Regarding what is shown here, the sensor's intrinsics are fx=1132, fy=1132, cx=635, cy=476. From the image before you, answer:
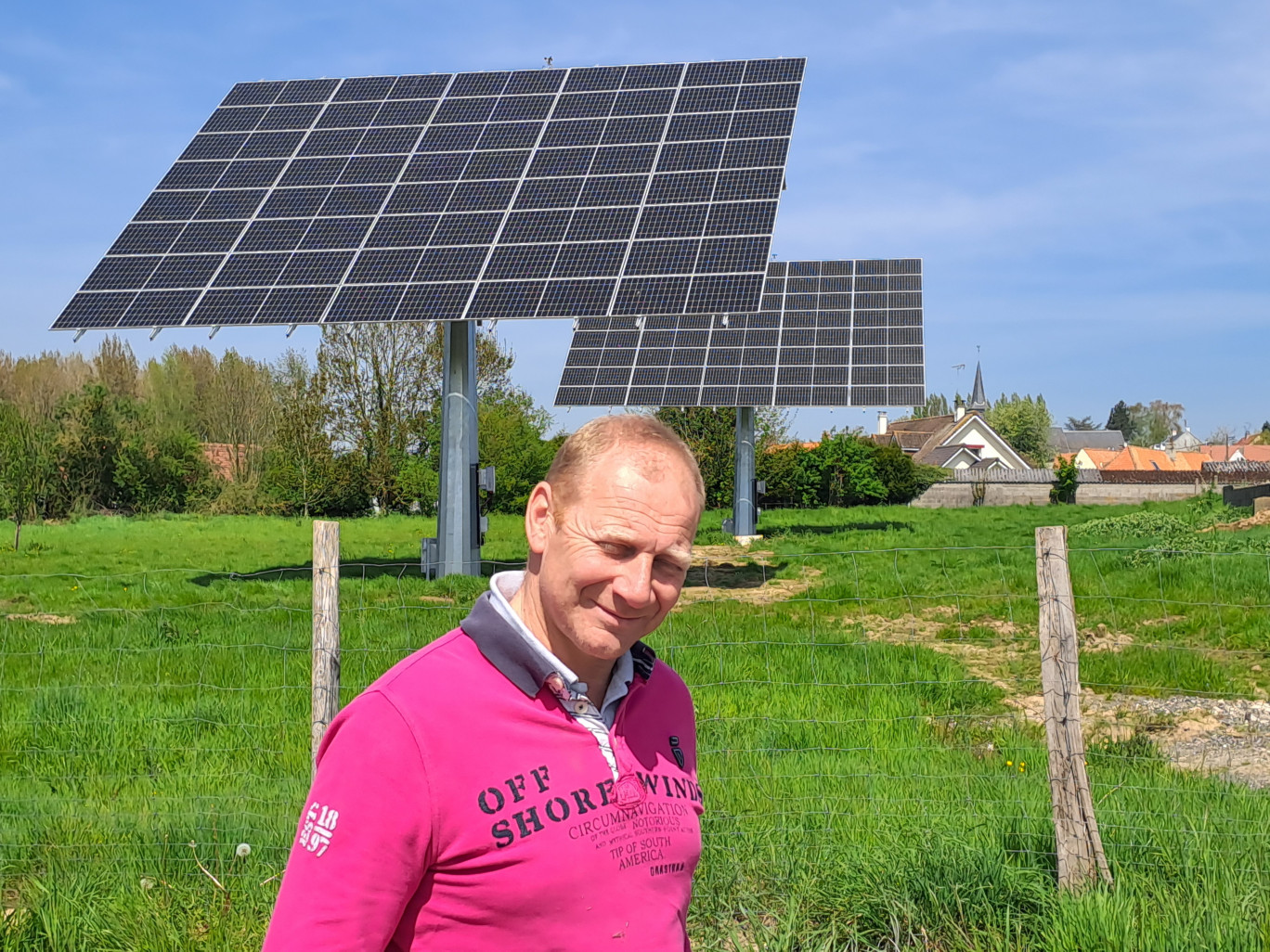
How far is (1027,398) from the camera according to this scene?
98688 millimetres

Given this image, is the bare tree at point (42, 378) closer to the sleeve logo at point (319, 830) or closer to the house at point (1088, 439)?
the sleeve logo at point (319, 830)

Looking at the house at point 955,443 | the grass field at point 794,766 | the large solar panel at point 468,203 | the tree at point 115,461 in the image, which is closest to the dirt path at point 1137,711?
the grass field at point 794,766

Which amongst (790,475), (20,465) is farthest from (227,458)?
(790,475)

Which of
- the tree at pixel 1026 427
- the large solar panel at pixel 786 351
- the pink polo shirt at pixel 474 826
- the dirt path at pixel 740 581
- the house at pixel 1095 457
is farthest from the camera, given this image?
the tree at pixel 1026 427

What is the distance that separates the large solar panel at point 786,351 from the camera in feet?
74.8

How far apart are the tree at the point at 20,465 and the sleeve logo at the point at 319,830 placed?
2929 centimetres

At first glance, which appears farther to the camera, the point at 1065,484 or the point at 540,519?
the point at 1065,484

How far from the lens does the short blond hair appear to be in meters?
1.92

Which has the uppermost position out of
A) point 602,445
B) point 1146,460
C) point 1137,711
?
point 1146,460

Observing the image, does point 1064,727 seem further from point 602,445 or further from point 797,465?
point 797,465

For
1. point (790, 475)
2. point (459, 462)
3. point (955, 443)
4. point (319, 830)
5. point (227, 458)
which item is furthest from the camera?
point (955, 443)

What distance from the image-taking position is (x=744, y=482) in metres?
23.3

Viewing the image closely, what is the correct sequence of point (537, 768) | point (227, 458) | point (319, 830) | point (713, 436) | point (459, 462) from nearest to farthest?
point (319, 830)
point (537, 768)
point (459, 462)
point (713, 436)
point (227, 458)

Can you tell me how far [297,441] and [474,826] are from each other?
32.9m
